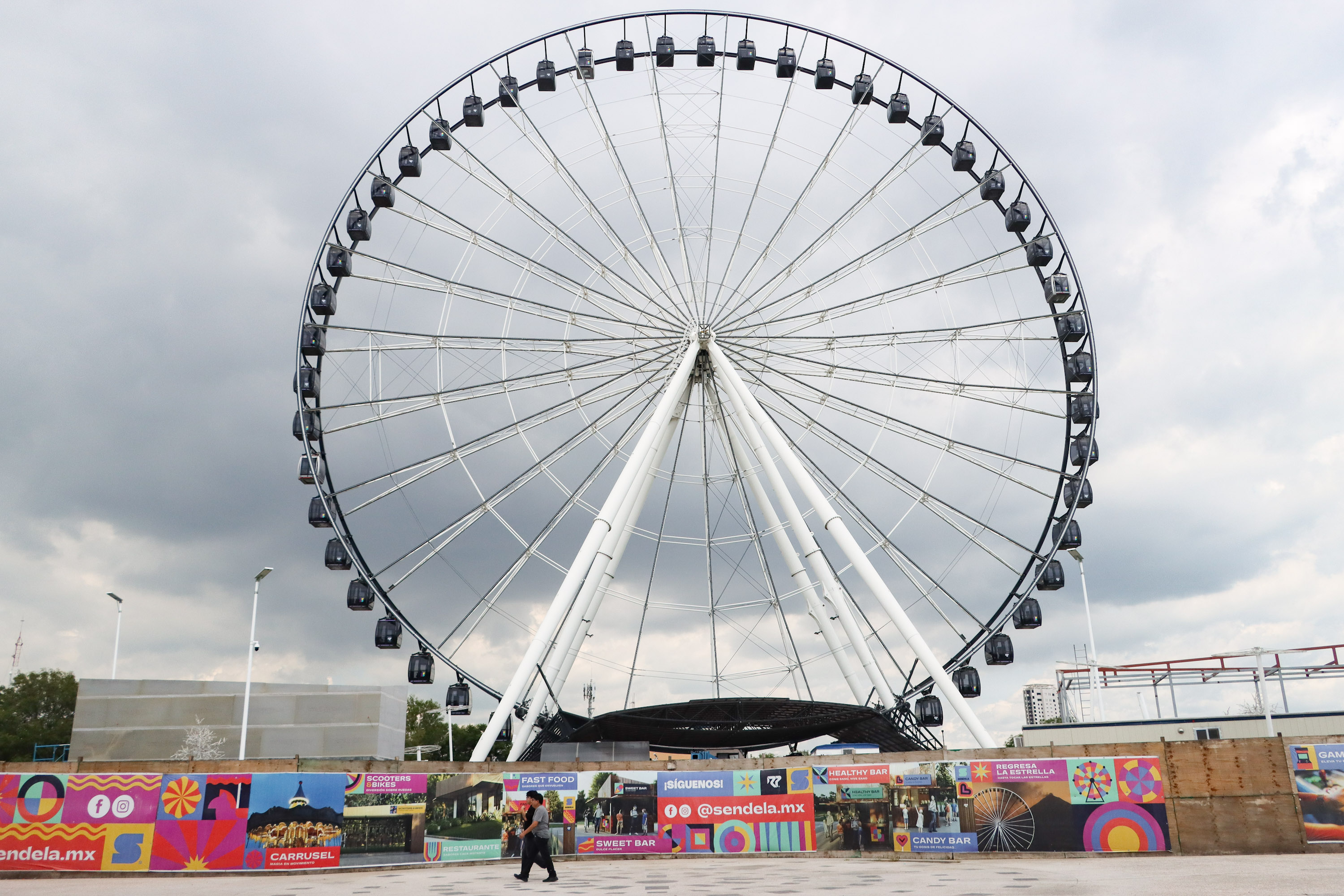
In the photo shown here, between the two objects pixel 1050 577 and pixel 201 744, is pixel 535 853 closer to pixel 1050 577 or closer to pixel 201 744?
pixel 1050 577

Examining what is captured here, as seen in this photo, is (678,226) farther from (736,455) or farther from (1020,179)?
(1020,179)

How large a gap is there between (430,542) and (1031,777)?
17.0 m

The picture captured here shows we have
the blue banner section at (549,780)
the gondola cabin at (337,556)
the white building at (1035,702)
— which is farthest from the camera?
the white building at (1035,702)

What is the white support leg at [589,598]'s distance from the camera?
82.7ft

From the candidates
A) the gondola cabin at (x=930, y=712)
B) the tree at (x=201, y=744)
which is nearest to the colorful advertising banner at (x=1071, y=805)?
the gondola cabin at (x=930, y=712)

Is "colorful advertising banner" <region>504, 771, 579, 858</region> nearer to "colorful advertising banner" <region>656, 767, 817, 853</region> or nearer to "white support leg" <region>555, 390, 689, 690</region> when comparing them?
"colorful advertising banner" <region>656, 767, 817, 853</region>

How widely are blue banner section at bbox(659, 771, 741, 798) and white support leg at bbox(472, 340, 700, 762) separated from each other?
4962 mm

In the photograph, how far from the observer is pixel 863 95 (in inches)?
1220

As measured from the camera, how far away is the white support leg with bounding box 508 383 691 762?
25.2 m

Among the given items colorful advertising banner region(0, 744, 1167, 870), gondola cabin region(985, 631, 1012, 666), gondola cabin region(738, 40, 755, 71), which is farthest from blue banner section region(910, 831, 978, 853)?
gondola cabin region(738, 40, 755, 71)

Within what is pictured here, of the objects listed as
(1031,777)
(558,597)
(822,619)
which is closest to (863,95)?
(822,619)

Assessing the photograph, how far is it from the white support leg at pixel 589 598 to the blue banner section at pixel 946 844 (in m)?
10.5

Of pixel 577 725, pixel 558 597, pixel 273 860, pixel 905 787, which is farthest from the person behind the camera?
pixel 577 725

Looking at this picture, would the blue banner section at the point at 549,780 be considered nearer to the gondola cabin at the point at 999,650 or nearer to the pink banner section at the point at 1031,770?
the pink banner section at the point at 1031,770
